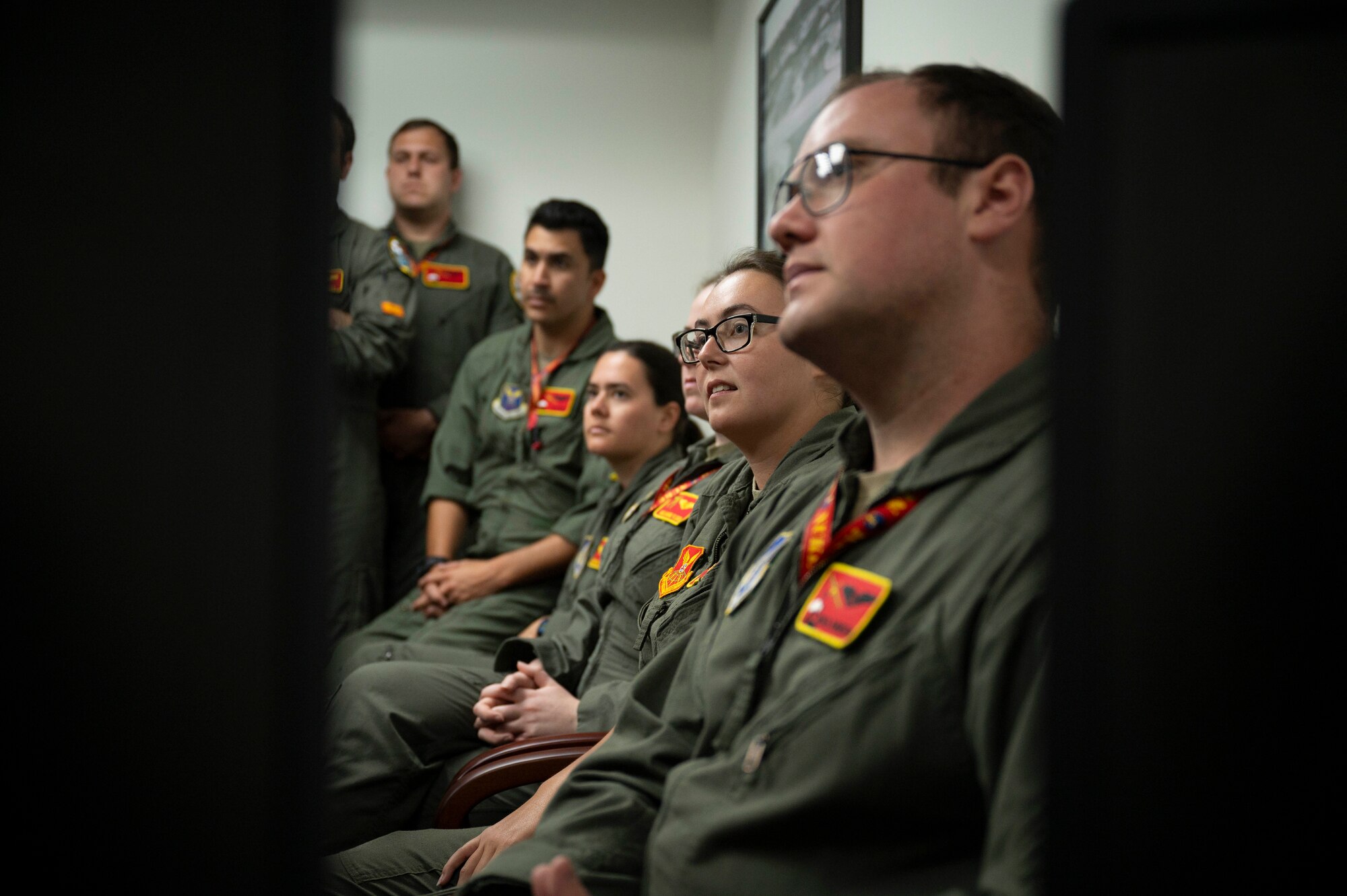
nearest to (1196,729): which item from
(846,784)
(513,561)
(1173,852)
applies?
(1173,852)

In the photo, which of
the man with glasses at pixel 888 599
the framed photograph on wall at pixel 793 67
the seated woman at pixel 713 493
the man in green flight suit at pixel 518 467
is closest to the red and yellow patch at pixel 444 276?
the man in green flight suit at pixel 518 467

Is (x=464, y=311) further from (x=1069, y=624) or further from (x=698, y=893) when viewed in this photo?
(x=1069, y=624)

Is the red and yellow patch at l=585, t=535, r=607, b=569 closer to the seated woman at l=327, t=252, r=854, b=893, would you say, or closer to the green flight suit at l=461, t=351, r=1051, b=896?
the seated woman at l=327, t=252, r=854, b=893

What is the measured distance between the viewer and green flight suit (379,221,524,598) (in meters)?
3.63

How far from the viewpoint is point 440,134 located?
398cm

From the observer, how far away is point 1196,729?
0.56m

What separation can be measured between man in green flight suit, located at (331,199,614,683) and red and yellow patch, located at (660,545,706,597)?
116cm

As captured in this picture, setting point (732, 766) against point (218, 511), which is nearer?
point (218, 511)

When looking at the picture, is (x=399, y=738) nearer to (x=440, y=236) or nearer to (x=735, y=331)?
(x=735, y=331)

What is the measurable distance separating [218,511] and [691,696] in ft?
1.91

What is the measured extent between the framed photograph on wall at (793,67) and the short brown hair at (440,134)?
56.0 inches

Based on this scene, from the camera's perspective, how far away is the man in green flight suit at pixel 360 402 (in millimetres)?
3213

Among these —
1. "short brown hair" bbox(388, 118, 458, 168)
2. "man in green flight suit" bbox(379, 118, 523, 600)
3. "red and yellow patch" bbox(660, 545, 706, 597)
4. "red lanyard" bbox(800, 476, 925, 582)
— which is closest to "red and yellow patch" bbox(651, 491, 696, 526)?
"red and yellow patch" bbox(660, 545, 706, 597)

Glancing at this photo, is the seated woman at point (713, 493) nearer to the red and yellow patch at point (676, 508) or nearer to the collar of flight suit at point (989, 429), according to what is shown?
the red and yellow patch at point (676, 508)
